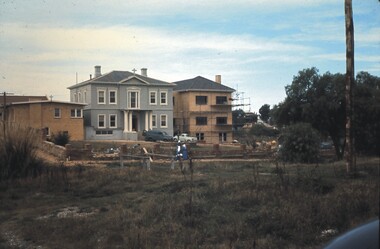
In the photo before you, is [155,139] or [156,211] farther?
[155,139]

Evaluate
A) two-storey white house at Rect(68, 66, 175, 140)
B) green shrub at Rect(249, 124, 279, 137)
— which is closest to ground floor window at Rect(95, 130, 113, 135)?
two-storey white house at Rect(68, 66, 175, 140)

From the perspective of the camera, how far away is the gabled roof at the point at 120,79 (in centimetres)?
6731

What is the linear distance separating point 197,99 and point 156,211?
2690 inches

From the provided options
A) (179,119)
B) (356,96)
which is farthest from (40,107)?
(356,96)

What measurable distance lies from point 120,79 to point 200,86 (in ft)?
47.2

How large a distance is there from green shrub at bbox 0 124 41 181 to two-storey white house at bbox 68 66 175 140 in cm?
4455

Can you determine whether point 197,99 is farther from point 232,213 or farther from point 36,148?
point 232,213

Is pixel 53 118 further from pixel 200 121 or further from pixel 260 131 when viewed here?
pixel 260 131

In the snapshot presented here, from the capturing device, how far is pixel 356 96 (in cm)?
3525

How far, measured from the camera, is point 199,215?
908 cm

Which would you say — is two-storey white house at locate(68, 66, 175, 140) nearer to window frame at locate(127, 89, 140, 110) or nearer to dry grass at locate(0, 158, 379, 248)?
window frame at locate(127, 89, 140, 110)

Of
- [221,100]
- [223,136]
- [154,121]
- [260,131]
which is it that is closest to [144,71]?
[154,121]

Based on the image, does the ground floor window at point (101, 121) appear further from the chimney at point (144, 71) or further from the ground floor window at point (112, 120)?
the chimney at point (144, 71)

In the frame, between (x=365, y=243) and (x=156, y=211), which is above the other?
(x=365, y=243)
